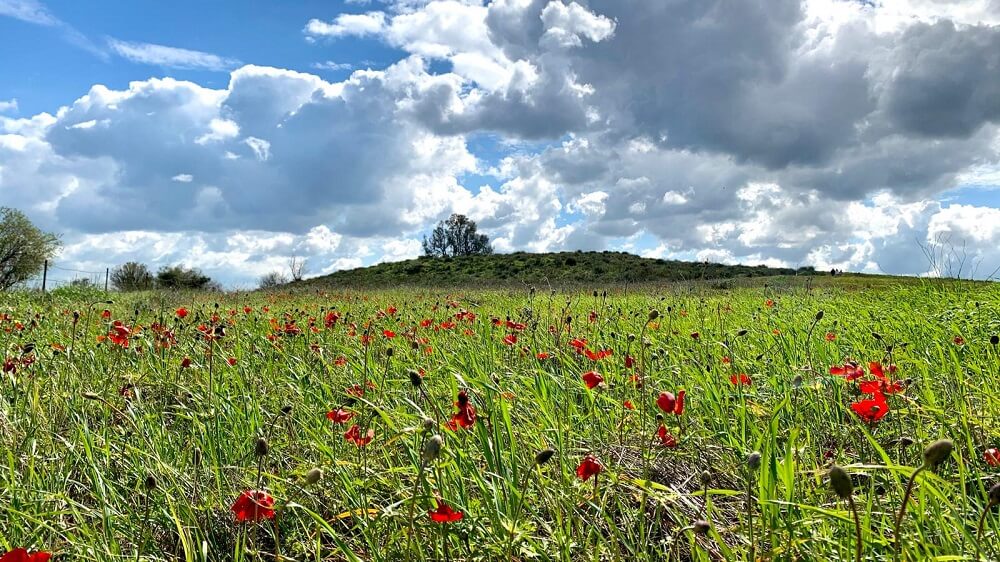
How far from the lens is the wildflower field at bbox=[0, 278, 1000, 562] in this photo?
154cm

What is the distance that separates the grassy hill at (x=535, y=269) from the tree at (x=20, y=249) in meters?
15.6

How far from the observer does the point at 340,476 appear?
196 cm

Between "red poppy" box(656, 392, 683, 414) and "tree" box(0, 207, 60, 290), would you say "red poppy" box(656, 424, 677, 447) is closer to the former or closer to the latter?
"red poppy" box(656, 392, 683, 414)

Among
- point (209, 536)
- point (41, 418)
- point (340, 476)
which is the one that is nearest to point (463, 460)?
point (340, 476)

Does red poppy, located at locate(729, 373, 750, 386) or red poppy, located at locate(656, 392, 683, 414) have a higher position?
red poppy, located at locate(656, 392, 683, 414)

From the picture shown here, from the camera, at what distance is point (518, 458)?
2.06 m

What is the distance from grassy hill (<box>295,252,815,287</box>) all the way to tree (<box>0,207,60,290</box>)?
1564cm

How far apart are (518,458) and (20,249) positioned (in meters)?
44.1

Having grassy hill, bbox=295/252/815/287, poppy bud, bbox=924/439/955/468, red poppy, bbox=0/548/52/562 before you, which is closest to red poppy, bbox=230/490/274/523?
red poppy, bbox=0/548/52/562

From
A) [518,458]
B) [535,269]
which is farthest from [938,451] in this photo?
[535,269]

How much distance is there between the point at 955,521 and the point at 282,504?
1775 millimetres

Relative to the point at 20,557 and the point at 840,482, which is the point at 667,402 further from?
the point at 20,557

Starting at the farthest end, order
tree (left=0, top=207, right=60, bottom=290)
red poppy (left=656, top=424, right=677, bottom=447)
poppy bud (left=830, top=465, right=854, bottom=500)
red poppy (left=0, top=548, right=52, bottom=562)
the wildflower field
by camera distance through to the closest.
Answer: tree (left=0, top=207, right=60, bottom=290) → red poppy (left=656, top=424, right=677, bottom=447) → the wildflower field → red poppy (left=0, top=548, right=52, bottom=562) → poppy bud (left=830, top=465, right=854, bottom=500)

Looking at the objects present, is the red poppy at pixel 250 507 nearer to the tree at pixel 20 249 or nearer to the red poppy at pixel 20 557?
the red poppy at pixel 20 557
